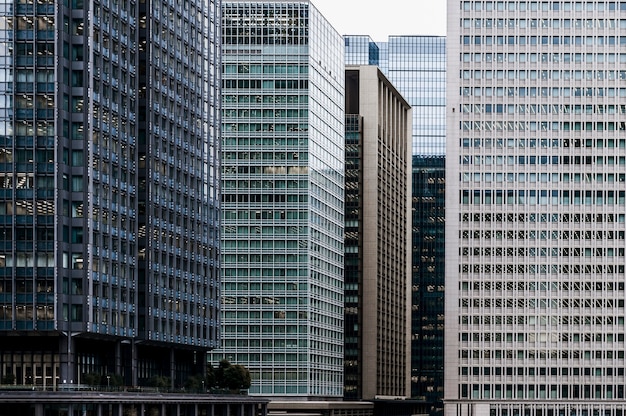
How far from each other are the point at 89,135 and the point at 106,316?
2198 centimetres

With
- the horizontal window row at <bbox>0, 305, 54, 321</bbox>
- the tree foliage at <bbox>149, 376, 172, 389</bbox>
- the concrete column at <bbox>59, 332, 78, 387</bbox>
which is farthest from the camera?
the tree foliage at <bbox>149, 376, 172, 389</bbox>

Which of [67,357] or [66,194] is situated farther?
[66,194]

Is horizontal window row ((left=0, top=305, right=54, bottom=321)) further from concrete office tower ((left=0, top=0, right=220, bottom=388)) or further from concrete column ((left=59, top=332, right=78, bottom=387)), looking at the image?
concrete column ((left=59, top=332, right=78, bottom=387))

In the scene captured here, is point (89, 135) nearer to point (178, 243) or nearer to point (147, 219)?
point (147, 219)

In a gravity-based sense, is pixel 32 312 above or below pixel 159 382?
above

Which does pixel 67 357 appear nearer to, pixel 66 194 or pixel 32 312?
pixel 32 312

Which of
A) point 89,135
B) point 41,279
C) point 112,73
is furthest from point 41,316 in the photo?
point 112,73

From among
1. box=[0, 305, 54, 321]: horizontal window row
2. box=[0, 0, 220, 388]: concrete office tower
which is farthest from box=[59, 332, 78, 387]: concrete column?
box=[0, 305, 54, 321]: horizontal window row

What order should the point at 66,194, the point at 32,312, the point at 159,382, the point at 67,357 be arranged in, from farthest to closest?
1. the point at 159,382
2. the point at 66,194
3. the point at 67,357
4. the point at 32,312

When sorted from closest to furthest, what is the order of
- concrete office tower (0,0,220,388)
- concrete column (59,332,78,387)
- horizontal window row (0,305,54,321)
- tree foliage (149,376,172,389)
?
1. horizontal window row (0,305,54,321)
2. concrete column (59,332,78,387)
3. concrete office tower (0,0,220,388)
4. tree foliage (149,376,172,389)

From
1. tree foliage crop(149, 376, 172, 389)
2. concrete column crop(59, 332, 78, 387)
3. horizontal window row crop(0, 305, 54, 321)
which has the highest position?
horizontal window row crop(0, 305, 54, 321)

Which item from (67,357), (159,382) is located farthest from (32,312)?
(159,382)

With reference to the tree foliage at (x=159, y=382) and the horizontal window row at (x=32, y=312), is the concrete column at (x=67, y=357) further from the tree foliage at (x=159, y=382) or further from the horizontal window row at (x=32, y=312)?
the tree foliage at (x=159, y=382)

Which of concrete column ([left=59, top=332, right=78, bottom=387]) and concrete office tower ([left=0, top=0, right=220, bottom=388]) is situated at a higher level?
concrete office tower ([left=0, top=0, right=220, bottom=388])
